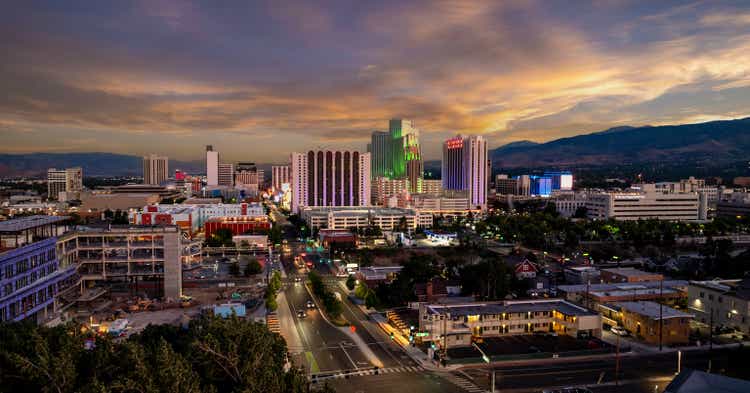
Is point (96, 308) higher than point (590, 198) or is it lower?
lower

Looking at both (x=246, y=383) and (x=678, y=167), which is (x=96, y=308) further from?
(x=678, y=167)

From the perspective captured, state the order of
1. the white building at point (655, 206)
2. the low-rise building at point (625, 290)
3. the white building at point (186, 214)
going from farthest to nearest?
the white building at point (655, 206)
the white building at point (186, 214)
the low-rise building at point (625, 290)

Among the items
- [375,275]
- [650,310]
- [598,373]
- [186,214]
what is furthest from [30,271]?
[186,214]

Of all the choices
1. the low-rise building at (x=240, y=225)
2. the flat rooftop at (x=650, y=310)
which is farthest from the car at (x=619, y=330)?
the low-rise building at (x=240, y=225)

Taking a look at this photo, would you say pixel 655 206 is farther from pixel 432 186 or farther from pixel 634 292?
pixel 432 186

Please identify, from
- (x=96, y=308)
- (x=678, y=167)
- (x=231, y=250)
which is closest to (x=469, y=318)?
(x=96, y=308)

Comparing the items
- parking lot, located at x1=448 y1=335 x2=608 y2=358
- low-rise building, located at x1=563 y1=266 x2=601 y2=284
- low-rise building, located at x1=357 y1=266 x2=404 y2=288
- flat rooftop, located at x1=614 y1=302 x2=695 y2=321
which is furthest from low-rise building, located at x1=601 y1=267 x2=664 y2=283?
low-rise building, located at x1=357 y1=266 x2=404 y2=288

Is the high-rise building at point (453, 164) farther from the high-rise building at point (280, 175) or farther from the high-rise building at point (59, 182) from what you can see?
the high-rise building at point (59, 182)
